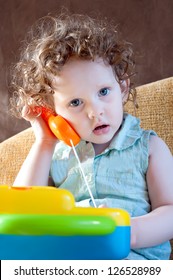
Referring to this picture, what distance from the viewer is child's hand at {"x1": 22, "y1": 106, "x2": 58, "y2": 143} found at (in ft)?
4.38

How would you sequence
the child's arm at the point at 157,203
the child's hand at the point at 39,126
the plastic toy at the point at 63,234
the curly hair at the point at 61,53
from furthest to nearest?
the child's hand at the point at 39,126 → the curly hair at the point at 61,53 → the child's arm at the point at 157,203 → the plastic toy at the point at 63,234

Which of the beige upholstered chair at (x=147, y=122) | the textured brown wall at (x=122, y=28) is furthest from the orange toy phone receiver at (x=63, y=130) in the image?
the textured brown wall at (x=122, y=28)

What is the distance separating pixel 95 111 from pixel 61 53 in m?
0.13

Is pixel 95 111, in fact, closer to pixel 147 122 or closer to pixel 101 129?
pixel 101 129

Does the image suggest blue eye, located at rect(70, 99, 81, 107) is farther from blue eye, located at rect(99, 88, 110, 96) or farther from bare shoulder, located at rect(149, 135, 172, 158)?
bare shoulder, located at rect(149, 135, 172, 158)

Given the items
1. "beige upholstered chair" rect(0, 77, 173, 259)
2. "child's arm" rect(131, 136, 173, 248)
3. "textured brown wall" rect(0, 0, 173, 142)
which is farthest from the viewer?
"textured brown wall" rect(0, 0, 173, 142)

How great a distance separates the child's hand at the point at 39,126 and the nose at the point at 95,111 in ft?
0.54

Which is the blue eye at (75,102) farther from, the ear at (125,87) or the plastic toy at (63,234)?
the plastic toy at (63,234)

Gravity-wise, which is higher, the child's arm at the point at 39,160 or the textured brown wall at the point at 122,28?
the textured brown wall at the point at 122,28

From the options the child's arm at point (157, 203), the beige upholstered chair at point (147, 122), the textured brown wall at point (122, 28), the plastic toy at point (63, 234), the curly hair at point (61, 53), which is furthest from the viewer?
the textured brown wall at point (122, 28)

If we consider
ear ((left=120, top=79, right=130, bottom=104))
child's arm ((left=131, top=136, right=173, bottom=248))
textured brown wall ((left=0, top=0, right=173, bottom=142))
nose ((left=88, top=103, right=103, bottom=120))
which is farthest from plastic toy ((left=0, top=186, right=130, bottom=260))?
textured brown wall ((left=0, top=0, right=173, bottom=142))

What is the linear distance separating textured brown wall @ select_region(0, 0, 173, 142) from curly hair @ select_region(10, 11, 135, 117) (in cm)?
45

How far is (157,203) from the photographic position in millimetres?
1216

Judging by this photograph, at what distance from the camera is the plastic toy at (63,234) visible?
Result: 2.75ft
